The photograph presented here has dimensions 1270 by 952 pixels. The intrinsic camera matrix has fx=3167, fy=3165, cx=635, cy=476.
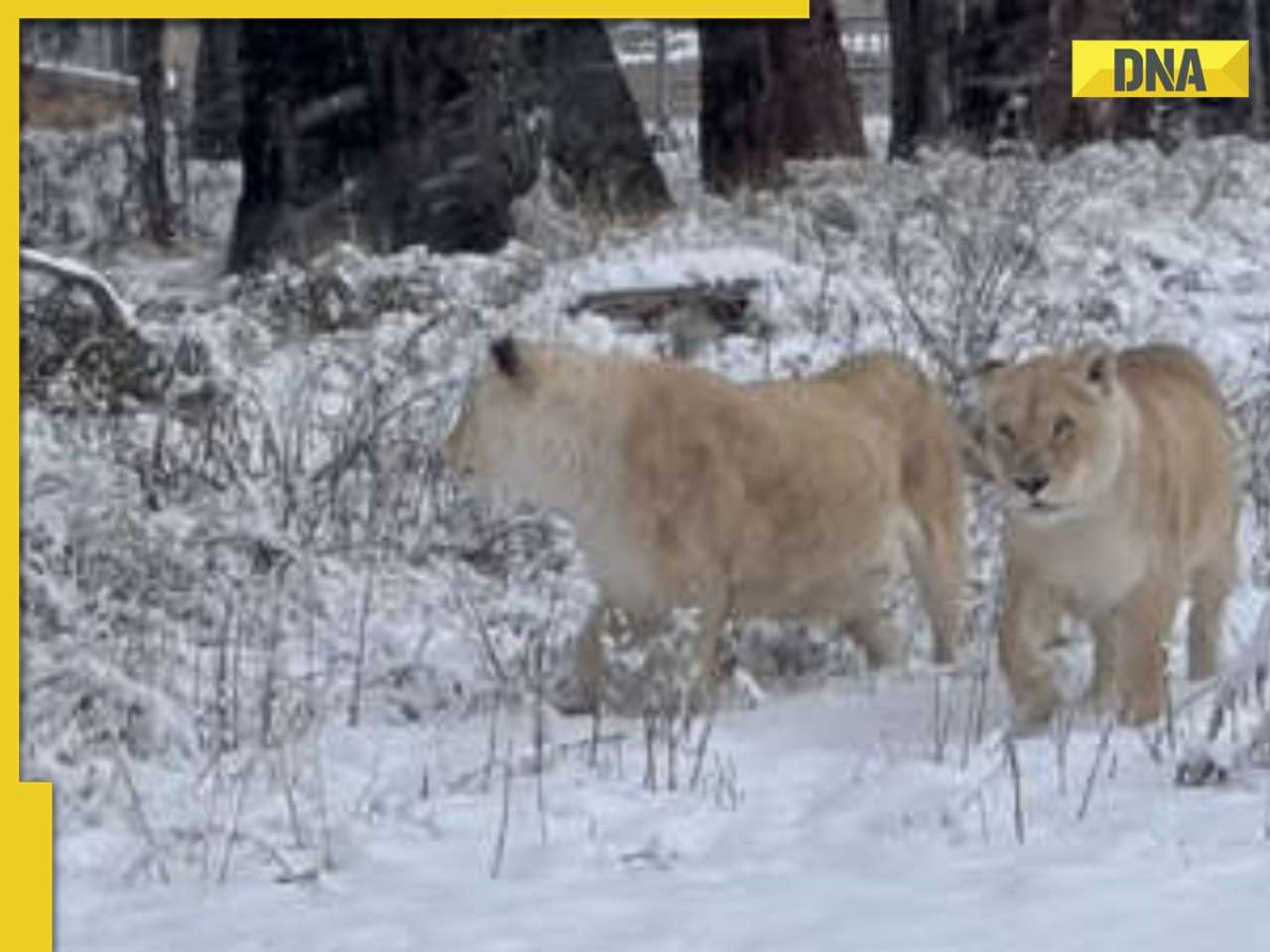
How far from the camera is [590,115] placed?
1986 centimetres

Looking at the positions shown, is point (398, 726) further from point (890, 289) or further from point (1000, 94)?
point (1000, 94)

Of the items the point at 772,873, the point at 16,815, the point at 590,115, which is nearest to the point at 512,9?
the point at 16,815

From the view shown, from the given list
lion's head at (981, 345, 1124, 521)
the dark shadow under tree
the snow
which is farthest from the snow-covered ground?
the dark shadow under tree

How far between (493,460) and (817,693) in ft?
3.47

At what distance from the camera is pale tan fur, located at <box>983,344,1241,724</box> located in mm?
7480

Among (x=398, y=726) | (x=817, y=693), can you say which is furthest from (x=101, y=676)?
(x=817, y=693)

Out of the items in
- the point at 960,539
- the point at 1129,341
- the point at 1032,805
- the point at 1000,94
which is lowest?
the point at 1032,805

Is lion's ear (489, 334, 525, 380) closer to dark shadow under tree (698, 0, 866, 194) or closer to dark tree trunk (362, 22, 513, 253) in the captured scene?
dark tree trunk (362, 22, 513, 253)

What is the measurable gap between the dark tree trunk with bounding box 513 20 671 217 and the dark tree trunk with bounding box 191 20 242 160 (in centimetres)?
886

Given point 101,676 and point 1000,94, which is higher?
point 1000,94

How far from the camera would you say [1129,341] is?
42.9 feet

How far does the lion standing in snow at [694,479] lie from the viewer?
8.23 meters

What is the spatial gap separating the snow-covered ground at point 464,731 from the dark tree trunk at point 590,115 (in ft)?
19.5

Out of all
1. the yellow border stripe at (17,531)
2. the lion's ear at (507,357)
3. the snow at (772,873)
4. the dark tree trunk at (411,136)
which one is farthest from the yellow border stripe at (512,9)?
the dark tree trunk at (411,136)
